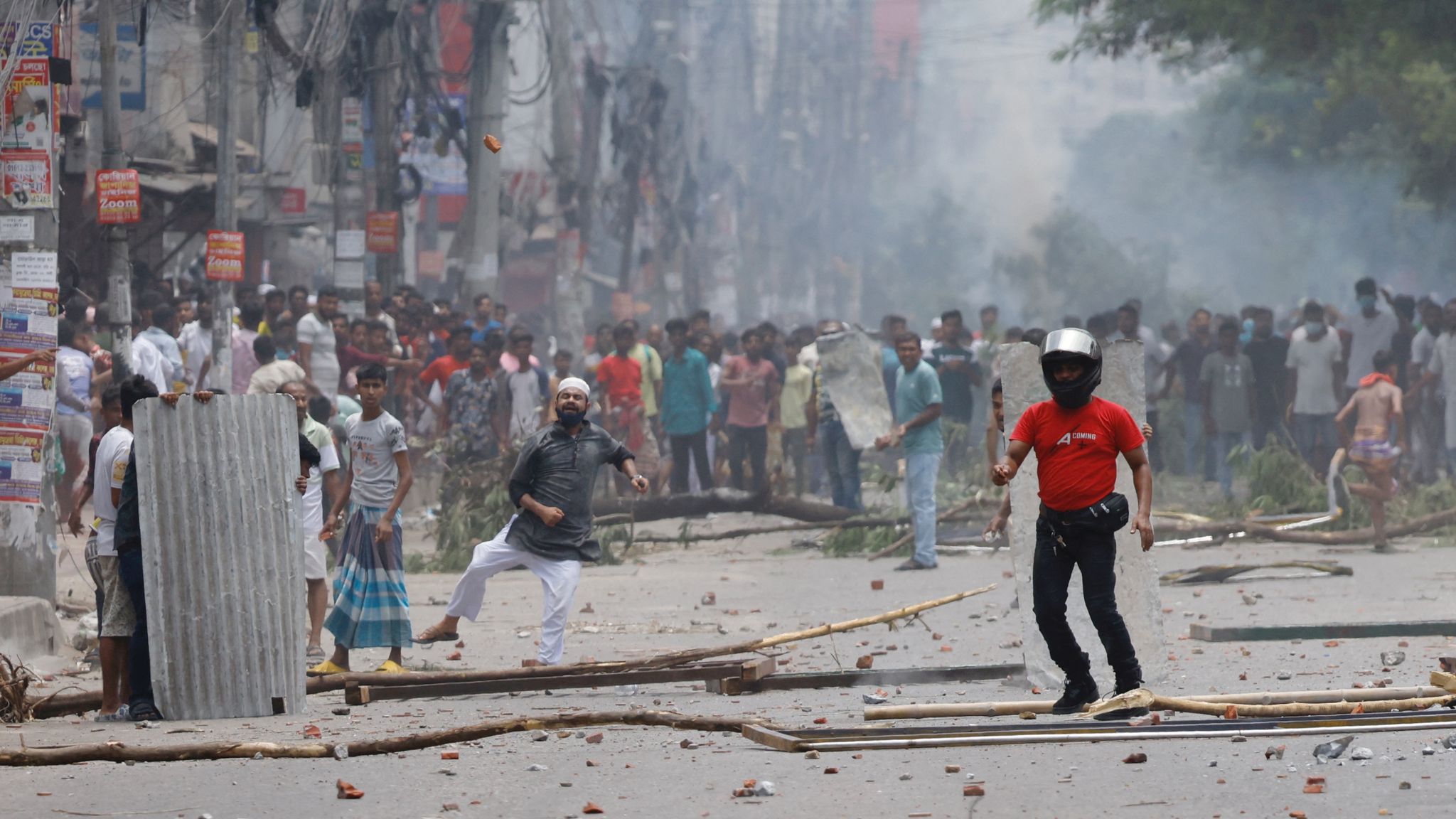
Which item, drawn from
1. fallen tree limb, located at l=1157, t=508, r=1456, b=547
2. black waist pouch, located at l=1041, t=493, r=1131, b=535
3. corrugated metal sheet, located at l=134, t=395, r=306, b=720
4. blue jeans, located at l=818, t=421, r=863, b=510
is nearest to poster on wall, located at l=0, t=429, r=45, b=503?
corrugated metal sheet, located at l=134, t=395, r=306, b=720

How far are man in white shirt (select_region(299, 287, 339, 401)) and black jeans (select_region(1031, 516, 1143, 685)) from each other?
949 centimetres

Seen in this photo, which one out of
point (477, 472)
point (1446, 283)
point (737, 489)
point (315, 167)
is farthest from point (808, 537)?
point (1446, 283)

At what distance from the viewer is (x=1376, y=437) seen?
1470 cm

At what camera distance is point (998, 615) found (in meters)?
11.2

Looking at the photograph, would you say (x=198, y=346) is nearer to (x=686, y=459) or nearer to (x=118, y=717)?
(x=686, y=459)

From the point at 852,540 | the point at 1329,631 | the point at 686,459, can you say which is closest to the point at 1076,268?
the point at 686,459

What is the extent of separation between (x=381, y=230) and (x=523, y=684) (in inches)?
538

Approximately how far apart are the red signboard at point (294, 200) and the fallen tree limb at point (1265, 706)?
22.0 meters

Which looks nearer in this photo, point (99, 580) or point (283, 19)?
point (99, 580)

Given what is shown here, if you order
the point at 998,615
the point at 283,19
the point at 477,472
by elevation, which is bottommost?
the point at 998,615

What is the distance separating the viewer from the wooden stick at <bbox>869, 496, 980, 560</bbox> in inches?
572

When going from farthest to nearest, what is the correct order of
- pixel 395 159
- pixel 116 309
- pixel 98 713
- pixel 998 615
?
pixel 395 159 < pixel 116 309 < pixel 998 615 < pixel 98 713

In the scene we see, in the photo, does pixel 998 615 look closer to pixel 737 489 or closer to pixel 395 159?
pixel 737 489

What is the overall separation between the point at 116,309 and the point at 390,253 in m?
9.44
